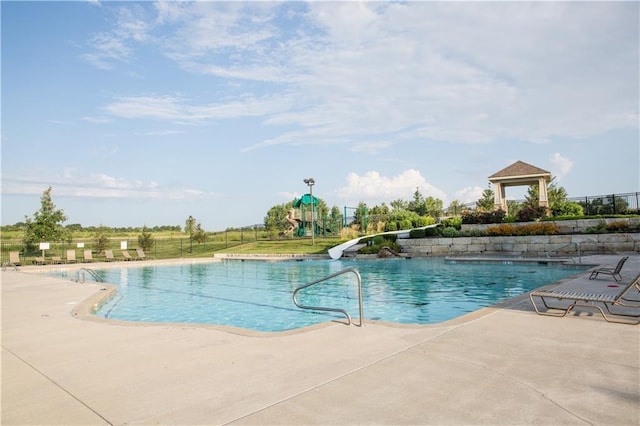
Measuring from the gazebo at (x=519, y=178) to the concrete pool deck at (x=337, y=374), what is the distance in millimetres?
22940

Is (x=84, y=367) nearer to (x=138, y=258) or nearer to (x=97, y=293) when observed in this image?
(x=97, y=293)

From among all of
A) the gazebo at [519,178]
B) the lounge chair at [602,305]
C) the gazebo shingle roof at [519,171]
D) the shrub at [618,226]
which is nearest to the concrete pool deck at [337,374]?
the lounge chair at [602,305]

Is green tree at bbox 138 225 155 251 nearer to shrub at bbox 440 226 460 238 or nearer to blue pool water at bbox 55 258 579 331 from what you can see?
blue pool water at bbox 55 258 579 331

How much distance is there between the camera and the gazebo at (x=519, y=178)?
86.6ft

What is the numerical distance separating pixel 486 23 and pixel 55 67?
16.1m

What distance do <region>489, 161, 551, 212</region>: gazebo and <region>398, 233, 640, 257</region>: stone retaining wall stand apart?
713cm

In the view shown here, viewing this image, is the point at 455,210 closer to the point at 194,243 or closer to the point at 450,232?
the point at 450,232

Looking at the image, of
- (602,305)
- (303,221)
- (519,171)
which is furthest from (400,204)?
(602,305)

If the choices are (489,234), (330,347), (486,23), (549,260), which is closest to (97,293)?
(330,347)

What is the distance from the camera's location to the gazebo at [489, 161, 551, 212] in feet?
86.6

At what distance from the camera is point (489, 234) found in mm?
21406

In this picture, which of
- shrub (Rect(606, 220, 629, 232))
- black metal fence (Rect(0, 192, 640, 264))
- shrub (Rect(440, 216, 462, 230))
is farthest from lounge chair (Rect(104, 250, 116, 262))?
shrub (Rect(606, 220, 629, 232))

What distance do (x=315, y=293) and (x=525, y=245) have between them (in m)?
12.9

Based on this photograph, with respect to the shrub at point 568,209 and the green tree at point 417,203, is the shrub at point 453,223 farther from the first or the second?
the green tree at point 417,203
